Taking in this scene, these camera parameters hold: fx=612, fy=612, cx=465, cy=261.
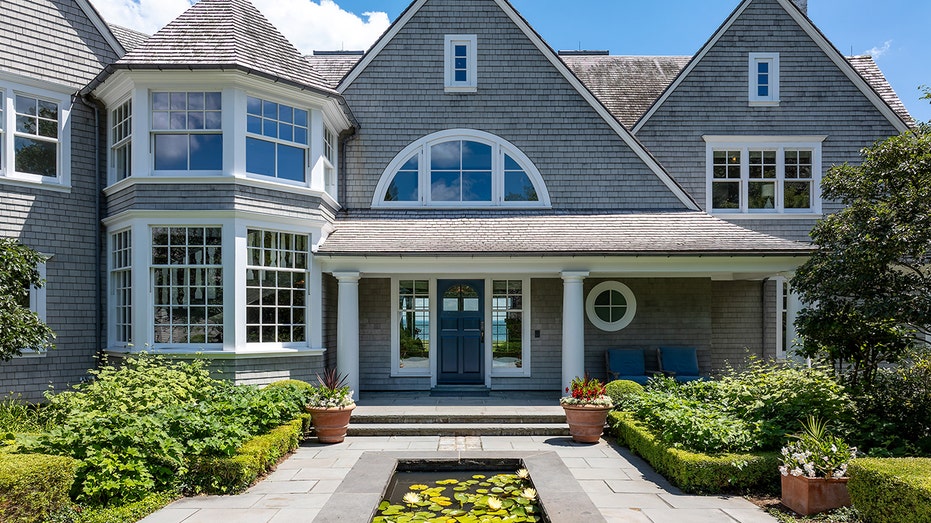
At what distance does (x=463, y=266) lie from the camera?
476 inches

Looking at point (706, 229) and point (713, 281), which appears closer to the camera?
point (706, 229)

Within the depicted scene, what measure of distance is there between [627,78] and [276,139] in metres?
10.4

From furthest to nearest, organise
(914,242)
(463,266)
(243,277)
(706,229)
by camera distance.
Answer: (706,229) → (463,266) → (243,277) → (914,242)

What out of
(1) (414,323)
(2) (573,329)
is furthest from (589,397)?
(1) (414,323)

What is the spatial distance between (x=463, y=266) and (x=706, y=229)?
5.22 meters

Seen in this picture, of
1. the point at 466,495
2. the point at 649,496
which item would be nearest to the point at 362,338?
the point at 466,495

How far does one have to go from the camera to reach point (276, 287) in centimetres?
1138

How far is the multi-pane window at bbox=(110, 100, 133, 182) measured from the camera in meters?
11.4

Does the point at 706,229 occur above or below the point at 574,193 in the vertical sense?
below

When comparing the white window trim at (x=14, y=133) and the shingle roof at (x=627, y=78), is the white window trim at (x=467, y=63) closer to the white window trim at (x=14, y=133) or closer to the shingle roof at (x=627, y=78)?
the shingle roof at (x=627, y=78)

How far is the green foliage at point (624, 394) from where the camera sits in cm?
1035

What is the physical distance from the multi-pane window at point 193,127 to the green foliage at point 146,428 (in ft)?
12.2

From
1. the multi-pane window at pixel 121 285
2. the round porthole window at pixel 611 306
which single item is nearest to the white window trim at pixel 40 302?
the multi-pane window at pixel 121 285

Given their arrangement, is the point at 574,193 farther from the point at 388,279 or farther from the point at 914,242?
the point at 914,242
